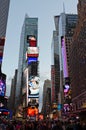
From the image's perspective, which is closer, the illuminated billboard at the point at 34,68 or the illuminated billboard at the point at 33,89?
the illuminated billboard at the point at 33,89

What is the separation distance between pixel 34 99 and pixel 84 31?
80.1 meters

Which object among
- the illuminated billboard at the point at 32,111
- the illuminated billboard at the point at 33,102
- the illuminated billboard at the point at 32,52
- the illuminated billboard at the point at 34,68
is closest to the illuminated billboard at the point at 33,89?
the illuminated billboard at the point at 33,102

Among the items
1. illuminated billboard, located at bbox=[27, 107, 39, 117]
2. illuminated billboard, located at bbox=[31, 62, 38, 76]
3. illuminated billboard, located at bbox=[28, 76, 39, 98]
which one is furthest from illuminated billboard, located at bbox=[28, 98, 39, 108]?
illuminated billboard, located at bbox=[31, 62, 38, 76]

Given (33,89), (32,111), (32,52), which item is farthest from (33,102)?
(32,52)

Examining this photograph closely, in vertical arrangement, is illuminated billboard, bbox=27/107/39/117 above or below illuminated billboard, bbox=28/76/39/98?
below

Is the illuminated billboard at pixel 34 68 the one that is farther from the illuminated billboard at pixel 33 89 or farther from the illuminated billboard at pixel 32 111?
the illuminated billboard at pixel 32 111

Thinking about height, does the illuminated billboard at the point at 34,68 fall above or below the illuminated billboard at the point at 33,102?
above

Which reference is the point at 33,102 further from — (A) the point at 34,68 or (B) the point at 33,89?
(A) the point at 34,68

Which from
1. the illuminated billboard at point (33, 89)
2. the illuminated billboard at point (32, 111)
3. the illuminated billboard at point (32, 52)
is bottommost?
the illuminated billboard at point (32, 111)

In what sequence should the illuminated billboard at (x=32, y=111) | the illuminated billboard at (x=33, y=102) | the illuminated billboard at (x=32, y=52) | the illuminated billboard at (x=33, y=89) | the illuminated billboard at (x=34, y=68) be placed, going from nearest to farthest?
the illuminated billboard at (x=33, y=89), the illuminated billboard at (x=32, y=111), the illuminated billboard at (x=33, y=102), the illuminated billboard at (x=32, y=52), the illuminated billboard at (x=34, y=68)

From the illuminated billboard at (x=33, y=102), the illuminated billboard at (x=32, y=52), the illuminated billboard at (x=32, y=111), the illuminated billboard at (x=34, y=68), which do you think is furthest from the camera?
the illuminated billboard at (x=34, y=68)

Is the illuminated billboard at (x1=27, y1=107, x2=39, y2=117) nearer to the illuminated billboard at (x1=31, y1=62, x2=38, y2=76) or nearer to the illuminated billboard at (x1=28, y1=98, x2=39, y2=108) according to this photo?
Answer: the illuminated billboard at (x1=28, y1=98, x2=39, y2=108)

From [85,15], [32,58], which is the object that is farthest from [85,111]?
[32,58]

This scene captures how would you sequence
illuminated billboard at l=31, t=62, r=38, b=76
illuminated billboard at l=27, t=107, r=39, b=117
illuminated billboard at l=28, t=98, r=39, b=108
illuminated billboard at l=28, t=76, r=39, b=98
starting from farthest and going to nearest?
illuminated billboard at l=31, t=62, r=38, b=76, illuminated billboard at l=28, t=98, r=39, b=108, illuminated billboard at l=27, t=107, r=39, b=117, illuminated billboard at l=28, t=76, r=39, b=98
